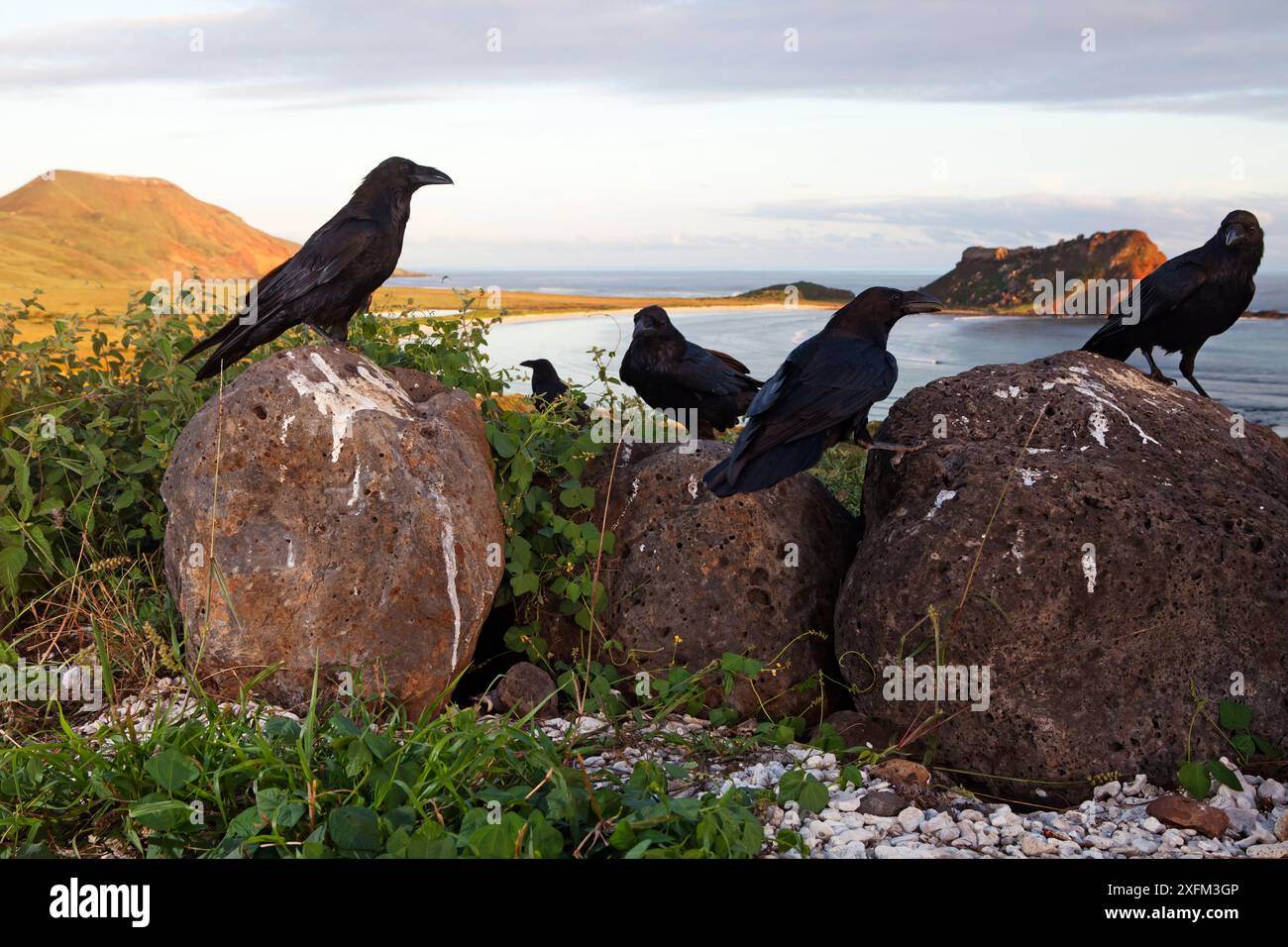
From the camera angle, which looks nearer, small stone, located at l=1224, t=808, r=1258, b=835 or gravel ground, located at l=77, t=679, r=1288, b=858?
gravel ground, located at l=77, t=679, r=1288, b=858

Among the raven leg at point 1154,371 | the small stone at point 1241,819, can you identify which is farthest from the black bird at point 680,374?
the small stone at point 1241,819

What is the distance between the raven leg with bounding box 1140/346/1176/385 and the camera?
6207 millimetres

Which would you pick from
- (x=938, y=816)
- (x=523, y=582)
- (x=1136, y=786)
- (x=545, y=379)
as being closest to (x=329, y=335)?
(x=545, y=379)

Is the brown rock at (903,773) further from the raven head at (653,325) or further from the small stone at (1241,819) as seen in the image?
the raven head at (653,325)

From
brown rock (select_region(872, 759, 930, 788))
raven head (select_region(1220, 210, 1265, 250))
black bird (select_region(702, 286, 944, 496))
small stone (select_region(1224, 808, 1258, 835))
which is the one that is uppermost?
raven head (select_region(1220, 210, 1265, 250))

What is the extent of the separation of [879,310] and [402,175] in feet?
8.28

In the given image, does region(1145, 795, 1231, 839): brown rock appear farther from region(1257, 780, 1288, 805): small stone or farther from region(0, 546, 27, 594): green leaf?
region(0, 546, 27, 594): green leaf

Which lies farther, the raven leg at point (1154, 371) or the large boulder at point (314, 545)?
the raven leg at point (1154, 371)

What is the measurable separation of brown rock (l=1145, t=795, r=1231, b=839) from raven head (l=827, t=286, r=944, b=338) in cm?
233

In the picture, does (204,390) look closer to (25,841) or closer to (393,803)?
(25,841)

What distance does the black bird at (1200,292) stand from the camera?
639 cm

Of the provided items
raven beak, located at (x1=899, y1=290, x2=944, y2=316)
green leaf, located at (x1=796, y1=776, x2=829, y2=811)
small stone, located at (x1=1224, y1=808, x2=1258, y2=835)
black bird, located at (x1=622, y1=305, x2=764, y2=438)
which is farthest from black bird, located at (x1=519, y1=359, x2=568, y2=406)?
small stone, located at (x1=1224, y1=808, x2=1258, y2=835)

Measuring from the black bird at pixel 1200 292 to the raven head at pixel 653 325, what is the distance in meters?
2.36
